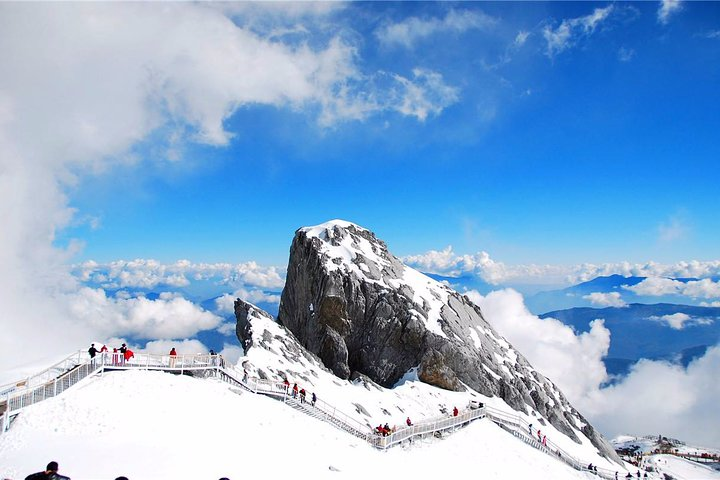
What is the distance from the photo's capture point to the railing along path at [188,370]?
2298 cm

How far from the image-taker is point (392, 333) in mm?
66938

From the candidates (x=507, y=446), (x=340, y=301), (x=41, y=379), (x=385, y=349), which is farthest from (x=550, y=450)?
(x=41, y=379)

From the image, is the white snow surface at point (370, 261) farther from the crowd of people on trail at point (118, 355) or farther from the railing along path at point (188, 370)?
the crowd of people on trail at point (118, 355)

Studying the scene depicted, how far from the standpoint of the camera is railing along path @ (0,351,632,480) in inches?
905

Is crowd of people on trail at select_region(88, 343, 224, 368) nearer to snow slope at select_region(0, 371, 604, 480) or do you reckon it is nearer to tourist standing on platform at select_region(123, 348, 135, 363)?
tourist standing on platform at select_region(123, 348, 135, 363)

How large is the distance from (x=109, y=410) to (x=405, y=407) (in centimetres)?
3412

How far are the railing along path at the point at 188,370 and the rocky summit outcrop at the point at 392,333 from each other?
64.3 ft

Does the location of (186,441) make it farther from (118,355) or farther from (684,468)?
(684,468)

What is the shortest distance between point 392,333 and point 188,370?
40365 mm

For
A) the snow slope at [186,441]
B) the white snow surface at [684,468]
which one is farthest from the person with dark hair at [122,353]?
the white snow surface at [684,468]

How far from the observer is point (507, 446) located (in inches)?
1495

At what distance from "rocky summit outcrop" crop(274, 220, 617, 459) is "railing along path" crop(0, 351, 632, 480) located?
1959 cm

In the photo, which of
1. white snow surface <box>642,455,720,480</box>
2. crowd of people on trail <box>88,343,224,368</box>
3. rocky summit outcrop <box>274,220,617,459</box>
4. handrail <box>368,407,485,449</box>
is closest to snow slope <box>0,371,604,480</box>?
handrail <box>368,407,485,449</box>

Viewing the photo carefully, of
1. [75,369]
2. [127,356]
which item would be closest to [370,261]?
[127,356]
